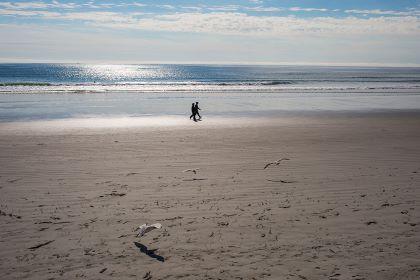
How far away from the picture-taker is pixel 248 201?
714 centimetres

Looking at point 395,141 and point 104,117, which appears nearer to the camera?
point 395,141

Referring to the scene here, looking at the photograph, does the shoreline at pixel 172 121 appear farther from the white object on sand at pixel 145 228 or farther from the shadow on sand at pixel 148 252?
the shadow on sand at pixel 148 252

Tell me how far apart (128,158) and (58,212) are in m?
4.28

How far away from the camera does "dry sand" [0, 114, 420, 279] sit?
4.89 m

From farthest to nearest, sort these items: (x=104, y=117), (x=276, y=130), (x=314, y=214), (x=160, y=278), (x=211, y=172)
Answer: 1. (x=104, y=117)
2. (x=276, y=130)
3. (x=211, y=172)
4. (x=314, y=214)
5. (x=160, y=278)

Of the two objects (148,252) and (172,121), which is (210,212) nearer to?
(148,252)

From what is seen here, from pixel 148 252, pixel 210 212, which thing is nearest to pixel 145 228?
pixel 148 252

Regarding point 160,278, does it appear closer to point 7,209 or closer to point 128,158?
point 7,209

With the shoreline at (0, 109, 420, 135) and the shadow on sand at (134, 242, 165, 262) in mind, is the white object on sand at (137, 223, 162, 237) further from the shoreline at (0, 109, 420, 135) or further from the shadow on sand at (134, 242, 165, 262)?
the shoreline at (0, 109, 420, 135)

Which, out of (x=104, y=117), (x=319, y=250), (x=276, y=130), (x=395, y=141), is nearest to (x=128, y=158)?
(x=319, y=250)

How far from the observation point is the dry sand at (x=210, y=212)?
489cm

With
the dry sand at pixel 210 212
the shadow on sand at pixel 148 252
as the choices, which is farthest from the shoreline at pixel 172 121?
the shadow on sand at pixel 148 252

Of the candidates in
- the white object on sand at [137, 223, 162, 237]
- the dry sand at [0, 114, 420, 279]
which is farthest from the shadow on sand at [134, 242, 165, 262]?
the white object on sand at [137, 223, 162, 237]

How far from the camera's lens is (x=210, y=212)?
6.58 m
